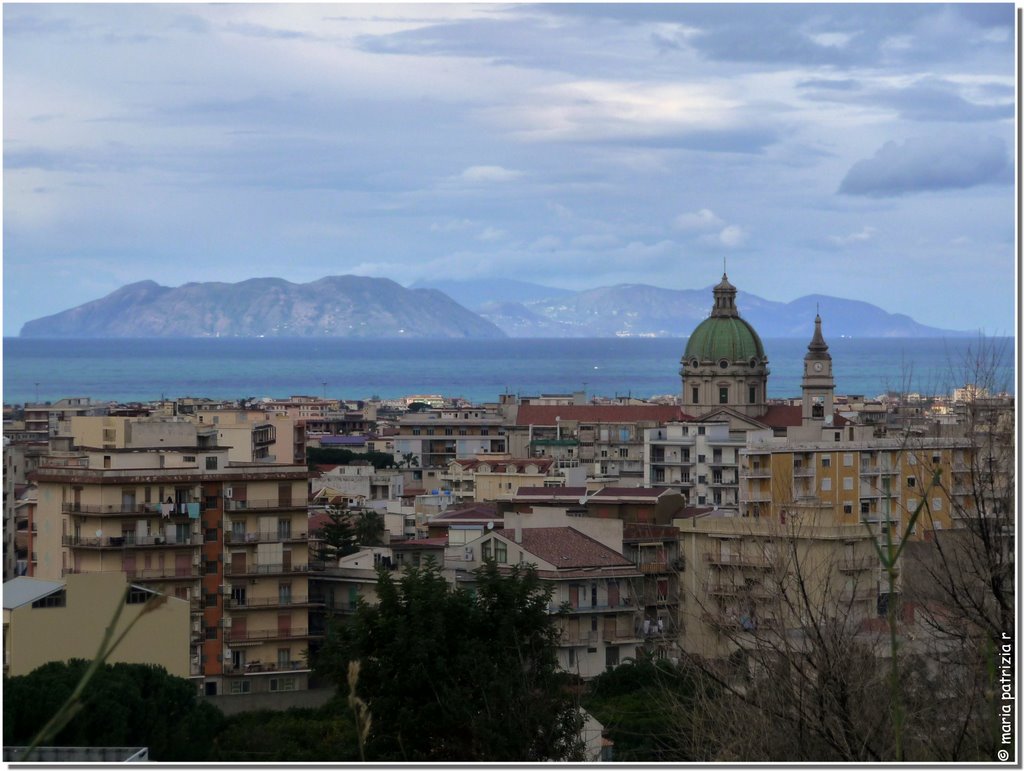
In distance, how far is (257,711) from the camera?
18812mm

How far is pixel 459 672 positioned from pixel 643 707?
256 cm

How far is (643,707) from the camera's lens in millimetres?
16828

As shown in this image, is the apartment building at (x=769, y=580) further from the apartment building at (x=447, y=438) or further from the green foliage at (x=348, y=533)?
the apartment building at (x=447, y=438)

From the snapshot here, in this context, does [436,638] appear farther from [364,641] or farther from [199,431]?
[199,431]

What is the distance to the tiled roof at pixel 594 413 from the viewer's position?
69.0 m

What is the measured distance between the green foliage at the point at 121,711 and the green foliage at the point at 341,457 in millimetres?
36273

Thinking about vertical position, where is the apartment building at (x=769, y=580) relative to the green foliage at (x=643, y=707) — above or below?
above

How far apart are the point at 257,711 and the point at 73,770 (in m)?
13.4

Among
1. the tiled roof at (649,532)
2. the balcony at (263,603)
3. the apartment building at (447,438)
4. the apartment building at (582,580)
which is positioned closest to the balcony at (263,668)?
the balcony at (263,603)

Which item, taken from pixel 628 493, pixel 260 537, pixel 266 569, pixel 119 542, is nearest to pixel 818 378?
pixel 628 493

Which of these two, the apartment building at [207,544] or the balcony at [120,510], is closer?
the apartment building at [207,544]

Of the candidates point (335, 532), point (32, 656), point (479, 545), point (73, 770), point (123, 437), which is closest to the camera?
point (73, 770)

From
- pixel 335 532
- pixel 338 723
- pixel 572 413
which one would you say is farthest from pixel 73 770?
pixel 572 413

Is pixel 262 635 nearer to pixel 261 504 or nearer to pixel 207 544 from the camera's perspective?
pixel 207 544
